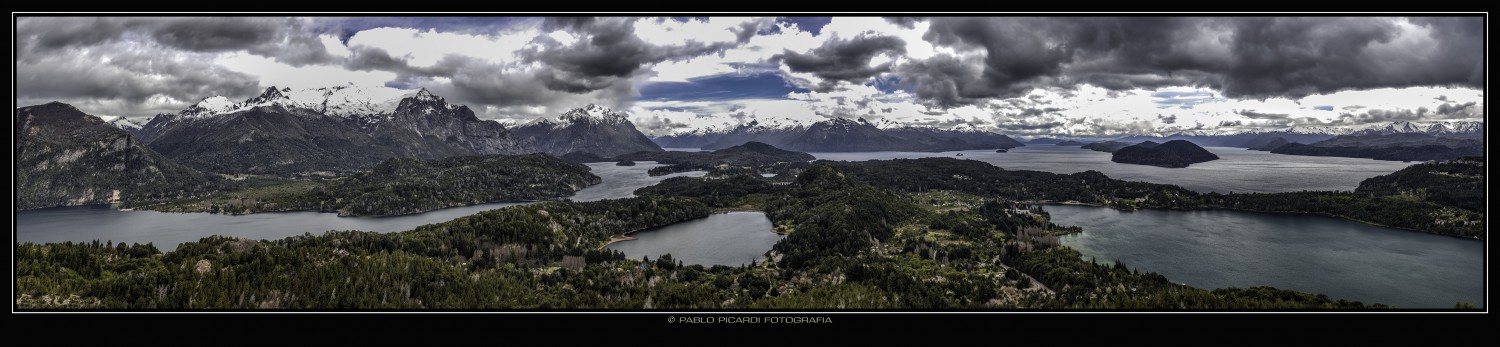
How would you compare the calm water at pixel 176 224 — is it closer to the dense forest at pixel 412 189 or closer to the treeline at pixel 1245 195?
the dense forest at pixel 412 189

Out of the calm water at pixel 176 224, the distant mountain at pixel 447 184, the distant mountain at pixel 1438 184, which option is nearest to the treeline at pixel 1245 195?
the distant mountain at pixel 1438 184

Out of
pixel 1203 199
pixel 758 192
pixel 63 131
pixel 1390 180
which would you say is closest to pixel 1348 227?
pixel 1203 199

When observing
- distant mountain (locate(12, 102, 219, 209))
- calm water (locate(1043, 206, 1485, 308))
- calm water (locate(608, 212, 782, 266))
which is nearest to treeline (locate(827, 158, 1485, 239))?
calm water (locate(1043, 206, 1485, 308))

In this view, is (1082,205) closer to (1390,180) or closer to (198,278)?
(1390,180)

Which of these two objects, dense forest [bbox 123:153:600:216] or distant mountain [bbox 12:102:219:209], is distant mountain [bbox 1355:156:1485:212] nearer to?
dense forest [bbox 123:153:600:216]
